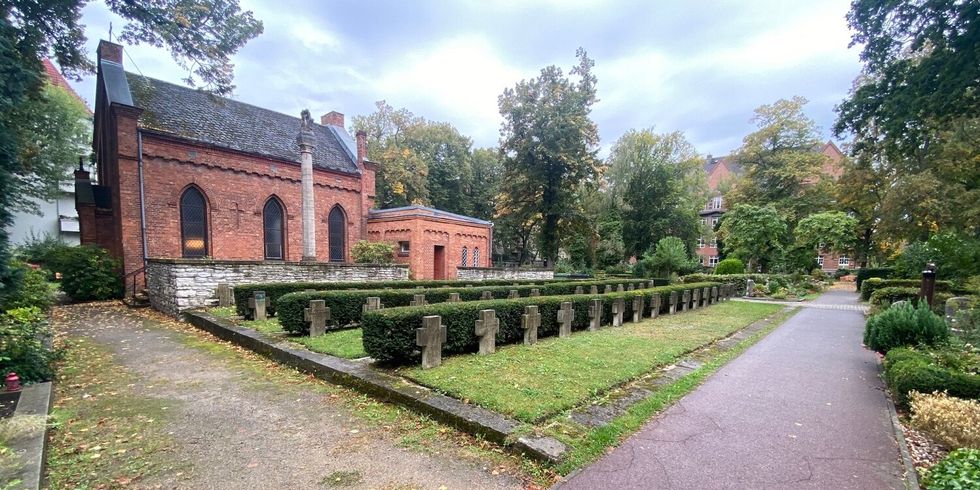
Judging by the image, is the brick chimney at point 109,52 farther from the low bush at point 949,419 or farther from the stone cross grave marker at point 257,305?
the low bush at point 949,419

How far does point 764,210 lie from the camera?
88.8 ft

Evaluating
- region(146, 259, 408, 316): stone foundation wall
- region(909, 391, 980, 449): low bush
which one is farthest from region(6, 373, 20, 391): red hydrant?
region(909, 391, 980, 449): low bush

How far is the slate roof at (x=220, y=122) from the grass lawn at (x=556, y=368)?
547 inches

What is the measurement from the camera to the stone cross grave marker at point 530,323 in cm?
736

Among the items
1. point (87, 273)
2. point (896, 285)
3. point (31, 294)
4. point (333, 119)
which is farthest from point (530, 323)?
point (333, 119)

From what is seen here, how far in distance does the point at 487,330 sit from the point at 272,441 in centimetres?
352

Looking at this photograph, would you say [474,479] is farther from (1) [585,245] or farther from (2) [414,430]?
(1) [585,245]

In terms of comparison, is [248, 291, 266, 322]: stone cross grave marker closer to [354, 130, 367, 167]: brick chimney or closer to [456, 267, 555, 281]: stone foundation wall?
[456, 267, 555, 281]: stone foundation wall

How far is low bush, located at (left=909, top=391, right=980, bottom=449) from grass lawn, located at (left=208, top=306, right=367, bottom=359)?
6.73 meters

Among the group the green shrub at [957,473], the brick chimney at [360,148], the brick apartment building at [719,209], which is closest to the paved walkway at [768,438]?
the green shrub at [957,473]

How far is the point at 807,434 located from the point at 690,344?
3912 mm

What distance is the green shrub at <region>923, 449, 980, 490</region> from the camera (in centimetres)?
265

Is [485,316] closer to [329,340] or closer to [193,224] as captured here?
[329,340]

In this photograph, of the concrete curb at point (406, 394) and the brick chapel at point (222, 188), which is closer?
the concrete curb at point (406, 394)
